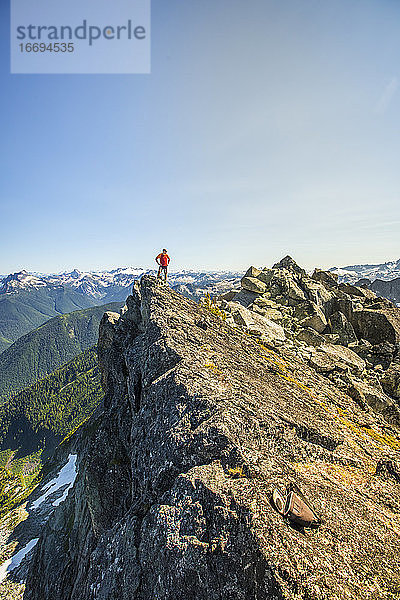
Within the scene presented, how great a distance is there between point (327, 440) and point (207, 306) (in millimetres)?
12667

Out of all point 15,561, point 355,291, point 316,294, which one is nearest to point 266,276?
point 316,294

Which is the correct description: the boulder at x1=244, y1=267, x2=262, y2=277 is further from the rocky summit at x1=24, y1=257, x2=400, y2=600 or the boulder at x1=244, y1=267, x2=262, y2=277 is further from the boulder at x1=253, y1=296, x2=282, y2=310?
the rocky summit at x1=24, y1=257, x2=400, y2=600

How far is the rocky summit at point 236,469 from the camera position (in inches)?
272

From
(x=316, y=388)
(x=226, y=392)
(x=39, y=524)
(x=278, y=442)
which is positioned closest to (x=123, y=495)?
(x=226, y=392)

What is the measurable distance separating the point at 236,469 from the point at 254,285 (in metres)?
28.3

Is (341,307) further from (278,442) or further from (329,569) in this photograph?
(329,569)

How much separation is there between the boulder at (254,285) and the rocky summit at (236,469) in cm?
1534

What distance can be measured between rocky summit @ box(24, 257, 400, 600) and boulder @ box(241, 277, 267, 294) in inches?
604

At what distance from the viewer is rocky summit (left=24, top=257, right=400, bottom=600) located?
691 cm

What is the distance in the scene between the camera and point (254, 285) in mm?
35344

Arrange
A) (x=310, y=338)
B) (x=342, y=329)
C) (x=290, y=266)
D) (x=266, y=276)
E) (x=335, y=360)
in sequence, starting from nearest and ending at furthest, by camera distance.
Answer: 1. (x=335, y=360)
2. (x=310, y=338)
3. (x=342, y=329)
4. (x=266, y=276)
5. (x=290, y=266)

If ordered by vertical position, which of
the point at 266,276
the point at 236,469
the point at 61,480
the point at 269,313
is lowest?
the point at 61,480

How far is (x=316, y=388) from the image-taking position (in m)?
14.1

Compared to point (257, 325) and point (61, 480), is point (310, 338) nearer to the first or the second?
point (257, 325)
